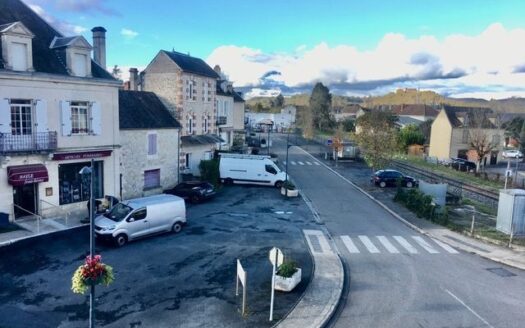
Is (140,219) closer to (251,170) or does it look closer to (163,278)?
(163,278)

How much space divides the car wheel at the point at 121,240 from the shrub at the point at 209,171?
13669mm

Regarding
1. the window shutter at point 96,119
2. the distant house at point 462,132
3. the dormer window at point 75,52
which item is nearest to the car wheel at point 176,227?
the window shutter at point 96,119

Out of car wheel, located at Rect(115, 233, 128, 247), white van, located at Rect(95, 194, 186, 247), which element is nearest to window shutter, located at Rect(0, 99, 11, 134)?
white van, located at Rect(95, 194, 186, 247)

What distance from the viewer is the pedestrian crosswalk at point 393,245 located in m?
17.9

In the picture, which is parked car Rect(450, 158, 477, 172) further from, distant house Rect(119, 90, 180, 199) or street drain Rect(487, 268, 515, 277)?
distant house Rect(119, 90, 180, 199)

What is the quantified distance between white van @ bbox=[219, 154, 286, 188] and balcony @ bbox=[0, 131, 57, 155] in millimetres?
14254

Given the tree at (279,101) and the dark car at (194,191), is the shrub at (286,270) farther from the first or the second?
the tree at (279,101)

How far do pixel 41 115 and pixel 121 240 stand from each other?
8.03 m

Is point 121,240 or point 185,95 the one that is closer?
point 121,240

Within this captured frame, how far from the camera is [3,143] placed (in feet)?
60.4

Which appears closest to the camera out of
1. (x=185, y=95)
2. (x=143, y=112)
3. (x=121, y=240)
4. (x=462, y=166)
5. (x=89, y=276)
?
(x=89, y=276)

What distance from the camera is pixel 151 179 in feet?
90.3

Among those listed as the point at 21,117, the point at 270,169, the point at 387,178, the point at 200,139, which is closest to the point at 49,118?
the point at 21,117

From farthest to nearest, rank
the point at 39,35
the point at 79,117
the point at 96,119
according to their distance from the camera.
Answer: the point at 96,119
the point at 79,117
the point at 39,35
